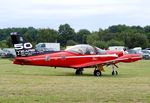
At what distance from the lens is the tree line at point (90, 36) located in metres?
139

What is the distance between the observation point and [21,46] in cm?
2867

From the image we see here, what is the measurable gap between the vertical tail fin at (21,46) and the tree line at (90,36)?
296ft

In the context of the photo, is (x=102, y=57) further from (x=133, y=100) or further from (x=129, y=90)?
(x=133, y=100)

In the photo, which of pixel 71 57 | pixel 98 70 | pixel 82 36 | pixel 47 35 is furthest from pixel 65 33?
pixel 98 70

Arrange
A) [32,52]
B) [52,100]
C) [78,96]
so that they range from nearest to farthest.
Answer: [52,100], [78,96], [32,52]

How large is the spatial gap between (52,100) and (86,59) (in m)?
15.1

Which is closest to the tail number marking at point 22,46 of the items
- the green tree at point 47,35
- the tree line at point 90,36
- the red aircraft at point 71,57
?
the red aircraft at point 71,57

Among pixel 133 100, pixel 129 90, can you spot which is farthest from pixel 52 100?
pixel 129 90

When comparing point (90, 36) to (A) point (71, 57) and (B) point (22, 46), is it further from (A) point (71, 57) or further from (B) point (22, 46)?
(B) point (22, 46)

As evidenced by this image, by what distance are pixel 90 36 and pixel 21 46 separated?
133 m

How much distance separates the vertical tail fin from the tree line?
90.1 meters

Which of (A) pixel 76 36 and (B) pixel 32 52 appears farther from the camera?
(A) pixel 76 36

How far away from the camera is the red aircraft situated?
28.1 meters

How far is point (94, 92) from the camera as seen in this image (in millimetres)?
16469
